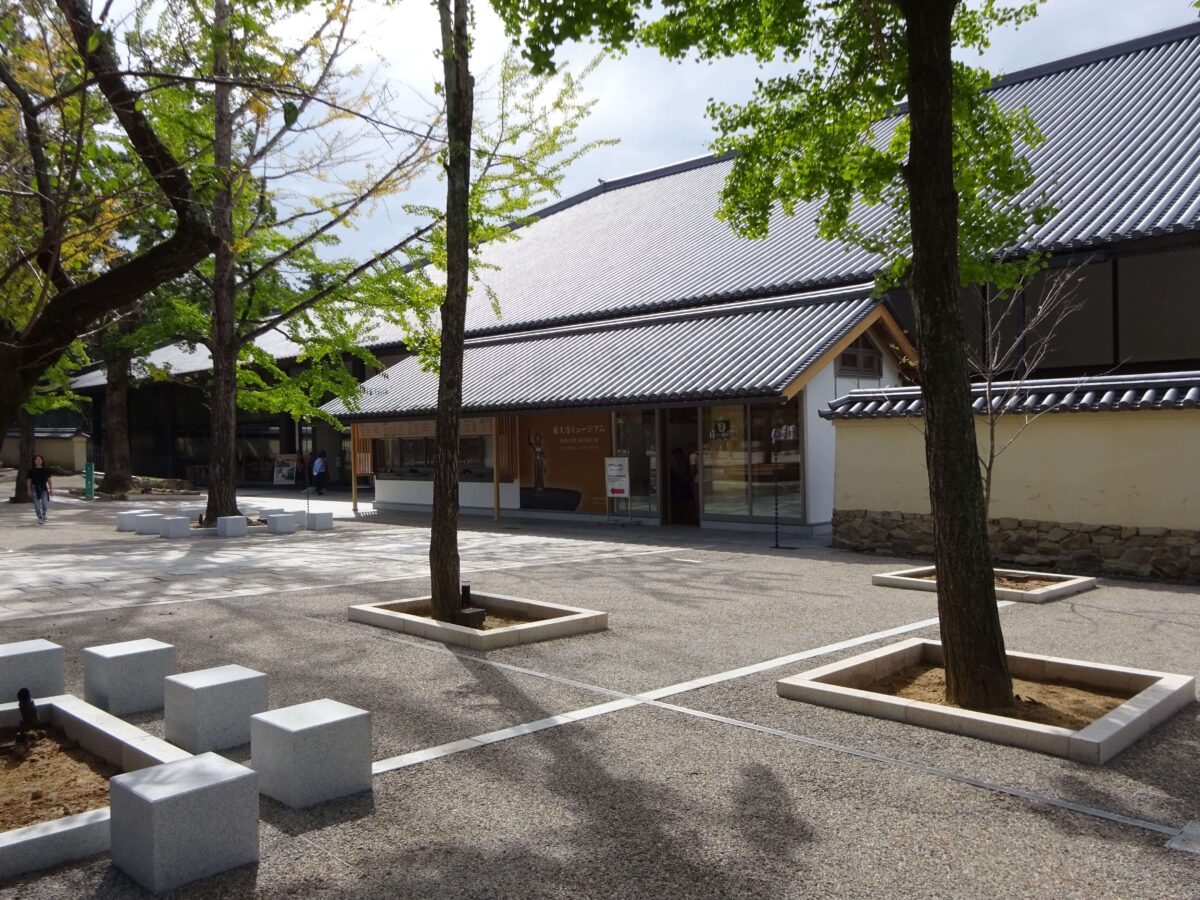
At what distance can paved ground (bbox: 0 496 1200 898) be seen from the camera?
160 inches

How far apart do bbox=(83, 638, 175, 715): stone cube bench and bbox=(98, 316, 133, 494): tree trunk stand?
2483cm

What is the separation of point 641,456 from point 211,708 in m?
15.8

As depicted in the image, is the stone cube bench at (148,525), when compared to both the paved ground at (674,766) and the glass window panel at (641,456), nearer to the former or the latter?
the paved ground at (674,766)

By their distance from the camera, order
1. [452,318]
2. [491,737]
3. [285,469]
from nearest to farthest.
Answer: [491,737] < [452,318] < [285,469]

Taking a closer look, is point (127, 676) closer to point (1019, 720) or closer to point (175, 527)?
point (1019, 720)

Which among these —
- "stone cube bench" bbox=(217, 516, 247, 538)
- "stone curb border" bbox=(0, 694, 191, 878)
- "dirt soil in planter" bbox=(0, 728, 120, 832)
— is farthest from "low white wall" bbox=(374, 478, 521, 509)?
"dirt soil in planter" bbox=(0, 728, 120, 832)

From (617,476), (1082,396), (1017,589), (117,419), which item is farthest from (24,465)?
(1082,396)

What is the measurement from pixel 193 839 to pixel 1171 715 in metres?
5.83

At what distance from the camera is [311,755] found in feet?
16.0

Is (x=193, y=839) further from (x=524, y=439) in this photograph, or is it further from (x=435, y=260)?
(x=524, y=439)

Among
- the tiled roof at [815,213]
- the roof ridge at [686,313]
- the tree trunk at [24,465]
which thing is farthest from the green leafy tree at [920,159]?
the tree trunk at [24,465]

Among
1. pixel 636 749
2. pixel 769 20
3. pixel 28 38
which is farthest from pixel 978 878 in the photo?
pixel 769 20

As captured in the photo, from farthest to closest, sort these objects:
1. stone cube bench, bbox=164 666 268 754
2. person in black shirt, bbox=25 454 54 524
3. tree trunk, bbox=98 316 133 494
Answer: tree trunk, bbox=98 316 133 494 → person in black shirt, bbox=25 454 54 524 → stone cube bench, bbox=164 666 268 754

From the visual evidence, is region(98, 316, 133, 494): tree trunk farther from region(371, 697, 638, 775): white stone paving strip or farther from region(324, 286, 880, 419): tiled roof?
region(371, 697, 638, 775): white stone paving strip
